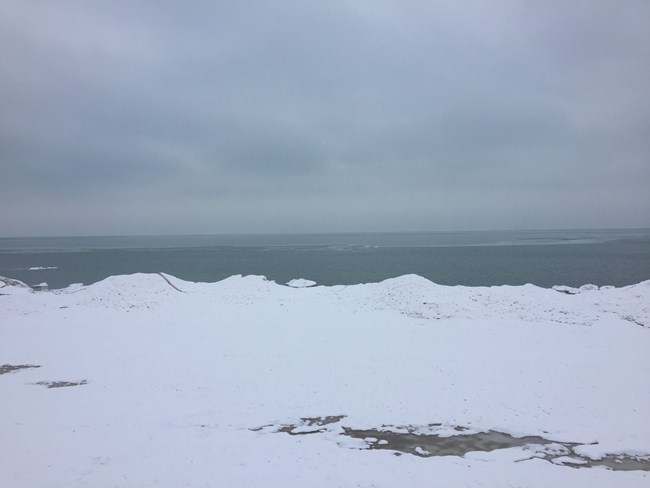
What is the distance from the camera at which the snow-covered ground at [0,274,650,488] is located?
10.6m

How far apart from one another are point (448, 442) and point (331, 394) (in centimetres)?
488

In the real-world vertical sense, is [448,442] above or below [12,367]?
below

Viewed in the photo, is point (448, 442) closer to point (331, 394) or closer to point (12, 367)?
point (331, 394)

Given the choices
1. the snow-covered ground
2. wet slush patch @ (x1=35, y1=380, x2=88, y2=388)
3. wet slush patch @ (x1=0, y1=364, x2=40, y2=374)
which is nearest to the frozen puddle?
the snow-covered ground

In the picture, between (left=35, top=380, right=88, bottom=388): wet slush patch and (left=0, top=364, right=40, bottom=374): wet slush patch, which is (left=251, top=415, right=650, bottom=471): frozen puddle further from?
(left=0, top=364, right=40, bottom=374): wet slush patch

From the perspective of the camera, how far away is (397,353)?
20.5 metres

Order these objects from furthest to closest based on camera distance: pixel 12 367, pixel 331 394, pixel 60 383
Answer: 1. pixel 12 367
2. pixel 60 383
3. pixel 331 394

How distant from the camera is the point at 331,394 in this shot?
613 inches

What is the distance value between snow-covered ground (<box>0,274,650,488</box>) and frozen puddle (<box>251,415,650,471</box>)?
0.06 meters

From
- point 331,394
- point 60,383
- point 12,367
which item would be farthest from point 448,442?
point 12,367

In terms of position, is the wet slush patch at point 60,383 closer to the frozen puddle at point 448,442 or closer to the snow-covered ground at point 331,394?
the snow-covered ground at point 331,394

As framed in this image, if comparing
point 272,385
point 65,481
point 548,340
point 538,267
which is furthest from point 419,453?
point 538,267

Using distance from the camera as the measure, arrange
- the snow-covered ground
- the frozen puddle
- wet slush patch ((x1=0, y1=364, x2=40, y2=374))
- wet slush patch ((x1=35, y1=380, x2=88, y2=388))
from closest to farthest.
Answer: the snow-covered ground
the frozen puddle
wet slush patch ((x1=35, y1=380, x2=88, y2=388))
wet slush patch ((x1=0, y1=364, x2=40, y2=374))

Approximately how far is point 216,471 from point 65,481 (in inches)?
140
